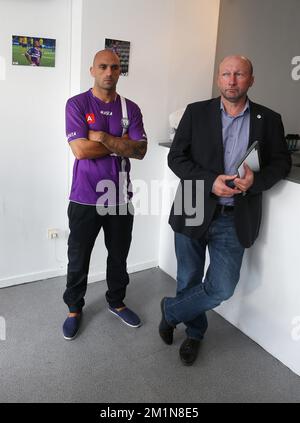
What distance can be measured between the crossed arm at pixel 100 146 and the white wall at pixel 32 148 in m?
0.70

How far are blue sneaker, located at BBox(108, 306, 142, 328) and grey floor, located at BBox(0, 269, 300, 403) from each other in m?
0.03

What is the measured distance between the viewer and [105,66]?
Result: 6.63 feet

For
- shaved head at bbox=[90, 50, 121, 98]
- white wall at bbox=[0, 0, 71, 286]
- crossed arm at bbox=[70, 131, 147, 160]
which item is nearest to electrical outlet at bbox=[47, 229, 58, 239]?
white wall at bbox=[0, 0, 71, 286]

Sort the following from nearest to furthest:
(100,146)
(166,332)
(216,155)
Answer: (216,155) < (100,146) < (166,332)

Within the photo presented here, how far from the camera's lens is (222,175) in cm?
188

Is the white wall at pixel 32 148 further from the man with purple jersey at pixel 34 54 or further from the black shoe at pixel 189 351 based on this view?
the black shoe at pixel 189 351

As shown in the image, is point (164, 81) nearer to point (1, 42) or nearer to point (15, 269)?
point (1, 42)

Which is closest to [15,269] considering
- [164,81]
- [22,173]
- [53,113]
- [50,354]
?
[22,173]

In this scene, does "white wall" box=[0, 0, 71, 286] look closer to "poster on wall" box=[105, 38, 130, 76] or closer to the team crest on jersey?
"poster on wall" box=[105, 38, 130, 76]

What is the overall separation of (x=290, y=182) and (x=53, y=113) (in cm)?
152

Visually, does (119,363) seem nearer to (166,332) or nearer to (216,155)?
(166,332)

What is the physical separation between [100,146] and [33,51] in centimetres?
88

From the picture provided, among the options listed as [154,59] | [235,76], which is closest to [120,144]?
[235,76]

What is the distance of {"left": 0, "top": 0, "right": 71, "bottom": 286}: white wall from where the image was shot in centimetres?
242
